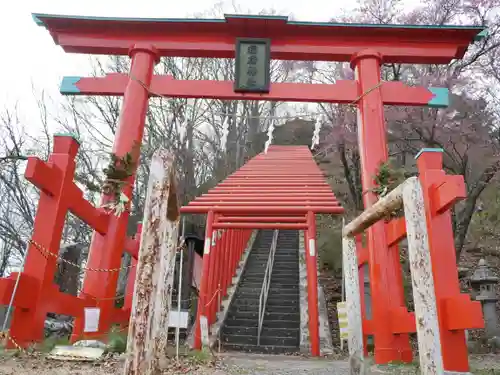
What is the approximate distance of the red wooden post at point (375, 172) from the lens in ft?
16.9

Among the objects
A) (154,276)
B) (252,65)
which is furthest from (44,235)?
(252,65)

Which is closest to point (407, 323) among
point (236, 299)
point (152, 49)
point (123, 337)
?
point (123, 337)

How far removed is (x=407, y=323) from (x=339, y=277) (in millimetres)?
7973

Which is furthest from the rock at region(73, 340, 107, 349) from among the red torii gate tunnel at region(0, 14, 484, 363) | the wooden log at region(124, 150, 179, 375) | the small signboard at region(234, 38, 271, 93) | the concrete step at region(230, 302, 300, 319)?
the concrete step at region(230, 302, 300, 319)

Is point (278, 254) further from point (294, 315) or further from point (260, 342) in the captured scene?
point (260, 342)

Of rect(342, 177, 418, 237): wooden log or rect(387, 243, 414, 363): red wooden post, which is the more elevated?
rect(342, 177, 418, 237): wooden log

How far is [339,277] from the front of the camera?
12.7 m

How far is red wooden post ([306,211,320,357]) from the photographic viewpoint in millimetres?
7230

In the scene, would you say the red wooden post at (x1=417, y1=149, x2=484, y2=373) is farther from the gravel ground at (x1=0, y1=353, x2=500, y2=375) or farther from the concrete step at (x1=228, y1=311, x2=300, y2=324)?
the concrete step at (x1=228, y1=311, x2=300, y2=324)

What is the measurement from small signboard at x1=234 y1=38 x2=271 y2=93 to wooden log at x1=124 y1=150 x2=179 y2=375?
4488mm

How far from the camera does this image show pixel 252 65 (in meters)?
6.89

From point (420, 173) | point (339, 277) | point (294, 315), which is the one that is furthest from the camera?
point (339, 277)

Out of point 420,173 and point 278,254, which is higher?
point 278,254

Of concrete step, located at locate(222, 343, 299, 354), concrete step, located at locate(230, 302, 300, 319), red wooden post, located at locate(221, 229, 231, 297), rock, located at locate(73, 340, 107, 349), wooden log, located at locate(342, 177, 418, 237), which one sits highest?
red wooden post, located at locate(221, 229, 231, 297)
